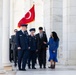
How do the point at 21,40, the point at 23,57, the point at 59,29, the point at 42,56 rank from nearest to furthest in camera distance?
1. the point at 21,40
2. the point at 23,57
3. the point at 42,56
4. the point at 59,29

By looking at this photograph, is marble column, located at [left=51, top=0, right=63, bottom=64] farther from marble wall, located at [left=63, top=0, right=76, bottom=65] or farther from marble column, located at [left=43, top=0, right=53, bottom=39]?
marble wall, located at [left=63, top=0, right=76, bottom=65]

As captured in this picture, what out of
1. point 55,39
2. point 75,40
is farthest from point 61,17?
point 55,39

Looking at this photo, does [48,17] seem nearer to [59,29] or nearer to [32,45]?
[59,29]

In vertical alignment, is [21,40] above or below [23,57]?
above

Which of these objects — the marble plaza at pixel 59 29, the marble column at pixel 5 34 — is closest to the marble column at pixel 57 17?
the marble plaza at pixel 59 29

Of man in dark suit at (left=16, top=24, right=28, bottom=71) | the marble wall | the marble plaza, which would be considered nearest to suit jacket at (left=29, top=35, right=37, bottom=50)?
man in dark suit at (left=16, top=24, right=28, bottom=71)

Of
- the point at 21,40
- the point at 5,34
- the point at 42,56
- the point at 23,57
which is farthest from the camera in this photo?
the point at 42,56

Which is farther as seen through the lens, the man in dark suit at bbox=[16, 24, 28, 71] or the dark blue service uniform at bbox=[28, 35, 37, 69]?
the dark blue service uniform at bbox=[28, 35, 37, 69]

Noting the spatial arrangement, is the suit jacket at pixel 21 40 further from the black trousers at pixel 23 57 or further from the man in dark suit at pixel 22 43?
the black trousers at pixel 23 57

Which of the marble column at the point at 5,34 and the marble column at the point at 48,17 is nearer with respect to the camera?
the marble column at the point at 5,34

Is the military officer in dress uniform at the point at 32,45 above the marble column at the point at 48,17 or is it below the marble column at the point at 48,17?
below

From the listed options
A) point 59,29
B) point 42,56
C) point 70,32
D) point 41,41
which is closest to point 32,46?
point 41,41

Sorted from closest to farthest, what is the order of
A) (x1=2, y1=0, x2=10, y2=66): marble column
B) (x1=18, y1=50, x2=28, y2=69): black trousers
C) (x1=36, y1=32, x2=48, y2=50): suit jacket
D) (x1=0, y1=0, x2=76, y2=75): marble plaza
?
(x1=0, y1=0, x2=76, y2=75): marble plaza → (x1=18, y1=50, x2=28, y2=69): black trousers → (x1=2, y1=0, x2=10, y2=66): marble column → (x1=36, y1=32, x2=48, y2=50): suit jacket

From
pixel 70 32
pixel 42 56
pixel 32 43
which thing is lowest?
pixel 42 56
